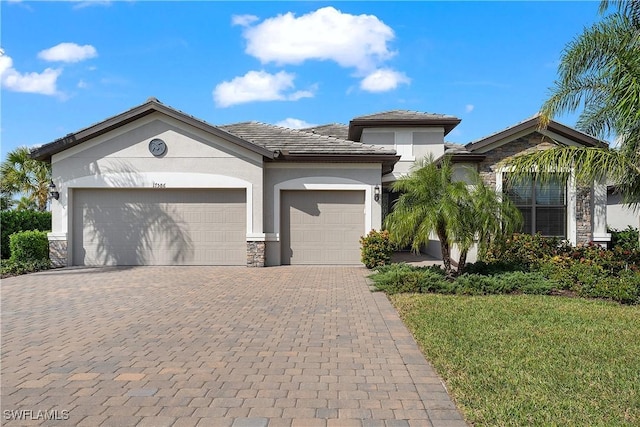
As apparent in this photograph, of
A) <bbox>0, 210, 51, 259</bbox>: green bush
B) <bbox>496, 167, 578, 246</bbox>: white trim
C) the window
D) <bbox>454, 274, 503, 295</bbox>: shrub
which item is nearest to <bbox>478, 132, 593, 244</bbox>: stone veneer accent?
<bbox>496, 167, 578, 246</bbox>: white trim

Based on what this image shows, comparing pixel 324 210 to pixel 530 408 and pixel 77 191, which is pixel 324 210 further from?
pixel 530 408

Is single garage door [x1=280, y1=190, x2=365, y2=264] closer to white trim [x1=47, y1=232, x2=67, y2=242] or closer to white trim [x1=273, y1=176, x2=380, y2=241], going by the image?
white trim [x1=273, y1=176, x2=380, y2=241]

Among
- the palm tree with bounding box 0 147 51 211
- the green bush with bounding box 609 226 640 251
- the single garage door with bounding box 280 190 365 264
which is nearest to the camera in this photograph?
the single garage door with bounding box 280 190 365 264

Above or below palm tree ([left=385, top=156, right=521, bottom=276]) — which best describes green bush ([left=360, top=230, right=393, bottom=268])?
below

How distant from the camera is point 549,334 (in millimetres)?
6227

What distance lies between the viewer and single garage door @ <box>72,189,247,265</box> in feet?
45.7

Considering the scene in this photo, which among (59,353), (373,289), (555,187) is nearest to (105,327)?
(59,353)

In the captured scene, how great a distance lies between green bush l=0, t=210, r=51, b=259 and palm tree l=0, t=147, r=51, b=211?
2.62 metres

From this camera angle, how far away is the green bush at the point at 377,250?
13.3 metres

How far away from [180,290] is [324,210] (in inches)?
233

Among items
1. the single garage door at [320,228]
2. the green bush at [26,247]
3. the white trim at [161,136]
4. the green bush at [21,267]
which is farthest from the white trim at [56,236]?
the single garage door at [320,228]

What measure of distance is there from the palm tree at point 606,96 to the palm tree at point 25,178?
1894 centimetres

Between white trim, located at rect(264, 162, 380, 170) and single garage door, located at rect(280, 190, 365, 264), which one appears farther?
single garage door, located at rect(280, 190, 365, 264)

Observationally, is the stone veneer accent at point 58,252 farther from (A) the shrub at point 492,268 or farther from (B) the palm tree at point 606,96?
(B) the palm tree at point 606,96
